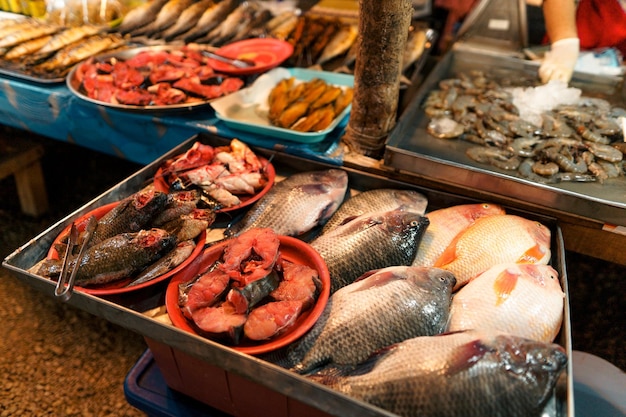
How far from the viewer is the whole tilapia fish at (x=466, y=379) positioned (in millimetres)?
1397

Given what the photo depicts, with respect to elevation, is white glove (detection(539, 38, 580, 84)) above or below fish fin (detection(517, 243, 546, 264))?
above

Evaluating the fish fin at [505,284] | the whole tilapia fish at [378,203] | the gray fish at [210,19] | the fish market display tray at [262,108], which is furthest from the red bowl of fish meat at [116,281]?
the gray fish at [210,19]

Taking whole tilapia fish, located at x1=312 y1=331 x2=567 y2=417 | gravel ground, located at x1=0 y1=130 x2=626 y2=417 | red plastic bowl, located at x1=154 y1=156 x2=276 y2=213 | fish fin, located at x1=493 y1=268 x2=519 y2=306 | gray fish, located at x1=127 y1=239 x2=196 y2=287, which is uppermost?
red plastic bowl, located at x1=154 y1=156 x2=276 y2=213

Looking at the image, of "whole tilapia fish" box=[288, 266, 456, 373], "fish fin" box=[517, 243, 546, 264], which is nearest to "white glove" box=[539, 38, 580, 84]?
"fish fin" box=[517, 243, 546, 264]

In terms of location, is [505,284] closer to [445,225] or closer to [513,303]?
[513,303]

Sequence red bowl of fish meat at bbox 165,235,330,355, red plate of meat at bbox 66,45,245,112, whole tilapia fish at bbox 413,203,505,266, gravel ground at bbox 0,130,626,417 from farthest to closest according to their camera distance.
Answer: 1. red plate of meat at bbox 66,45,245,112
2. gravel ground at bbox 0,130,626,417
3. whole tilapia fish at bbox 413,203,505,266
4. red bowl of fish meat at bbox 165,235,330,355

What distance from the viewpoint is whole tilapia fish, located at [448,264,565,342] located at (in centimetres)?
168

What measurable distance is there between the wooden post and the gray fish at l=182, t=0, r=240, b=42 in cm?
243

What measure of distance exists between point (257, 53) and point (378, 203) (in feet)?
7.49

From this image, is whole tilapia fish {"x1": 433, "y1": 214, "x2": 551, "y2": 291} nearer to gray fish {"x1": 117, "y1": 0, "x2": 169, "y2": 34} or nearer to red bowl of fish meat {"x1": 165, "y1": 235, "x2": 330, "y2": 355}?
red bowl of fish meat {"x1": 165, "y1": 235, "x2": 330, "y2": 355}

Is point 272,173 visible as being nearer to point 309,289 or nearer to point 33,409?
point 309,289

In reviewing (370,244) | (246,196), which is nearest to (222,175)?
(246,196)

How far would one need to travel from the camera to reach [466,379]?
1.41 m

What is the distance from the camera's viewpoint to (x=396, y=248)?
2018 mm
